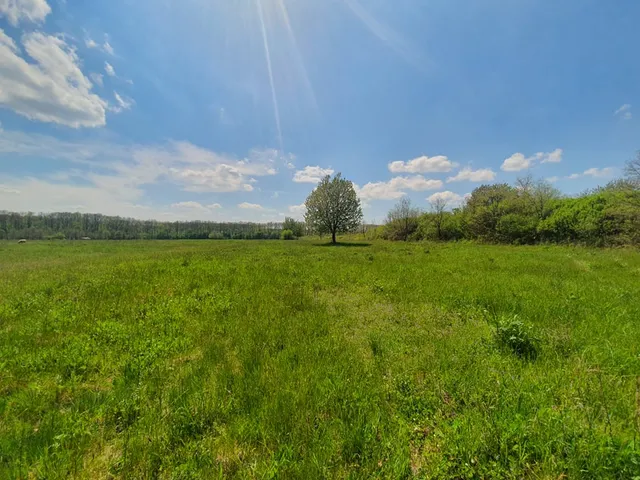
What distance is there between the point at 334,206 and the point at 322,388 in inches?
1609

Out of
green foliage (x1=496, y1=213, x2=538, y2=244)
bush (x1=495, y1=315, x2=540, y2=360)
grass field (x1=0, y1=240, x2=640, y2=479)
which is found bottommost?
grass field (x1=0, y1=240, x2=640, y2=479)

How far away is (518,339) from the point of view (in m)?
4.70

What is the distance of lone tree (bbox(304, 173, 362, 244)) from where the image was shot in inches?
1713

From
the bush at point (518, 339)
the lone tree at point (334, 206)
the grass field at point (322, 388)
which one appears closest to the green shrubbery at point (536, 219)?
the lone tree at point (334, 206)

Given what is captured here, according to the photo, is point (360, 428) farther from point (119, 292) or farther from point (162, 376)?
point (119, 292)

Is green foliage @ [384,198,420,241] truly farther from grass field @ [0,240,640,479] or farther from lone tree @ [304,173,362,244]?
grass field @ [0,240,640,479]

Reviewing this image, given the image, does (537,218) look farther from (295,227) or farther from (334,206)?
(295,227)

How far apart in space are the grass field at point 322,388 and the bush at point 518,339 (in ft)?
0.07

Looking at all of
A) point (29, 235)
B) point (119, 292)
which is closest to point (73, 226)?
point (29, 235)

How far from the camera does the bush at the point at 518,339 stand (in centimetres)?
461

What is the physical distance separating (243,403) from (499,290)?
904 centimetres

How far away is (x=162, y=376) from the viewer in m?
4.12

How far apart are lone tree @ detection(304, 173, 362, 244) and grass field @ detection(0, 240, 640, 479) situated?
3655 cm

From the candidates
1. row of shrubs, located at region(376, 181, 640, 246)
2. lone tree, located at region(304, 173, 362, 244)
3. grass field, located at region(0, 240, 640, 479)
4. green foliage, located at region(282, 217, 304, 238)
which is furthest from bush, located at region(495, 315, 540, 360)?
green foliage, located at region(282, 217, 304, 238)
